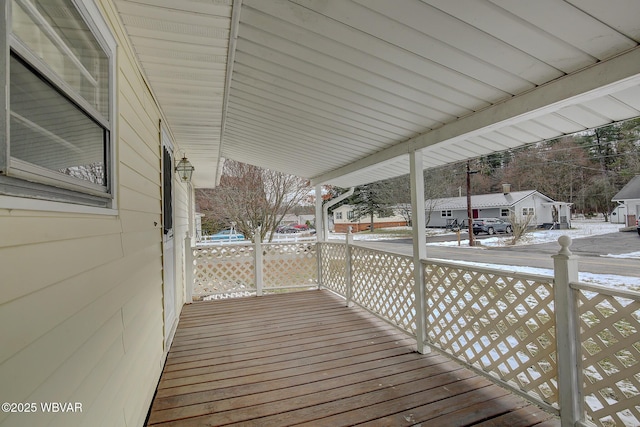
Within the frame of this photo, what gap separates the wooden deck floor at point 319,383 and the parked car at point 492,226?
19.7m

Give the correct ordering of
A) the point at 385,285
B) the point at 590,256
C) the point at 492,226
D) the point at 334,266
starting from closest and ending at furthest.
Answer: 1. the point at 385,285
2. the point at 334,266
3. the point at 590,256
4. the point at 492,226

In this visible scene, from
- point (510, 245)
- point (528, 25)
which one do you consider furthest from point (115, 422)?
point (510, 245)

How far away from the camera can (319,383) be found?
103 inches

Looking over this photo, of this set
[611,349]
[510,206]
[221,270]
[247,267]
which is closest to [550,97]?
[611,349]

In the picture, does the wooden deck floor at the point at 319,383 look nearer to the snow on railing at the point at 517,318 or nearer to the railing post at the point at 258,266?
the snow on railing at the point at 517,318

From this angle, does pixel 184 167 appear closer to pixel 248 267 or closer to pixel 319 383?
pixel 248 267

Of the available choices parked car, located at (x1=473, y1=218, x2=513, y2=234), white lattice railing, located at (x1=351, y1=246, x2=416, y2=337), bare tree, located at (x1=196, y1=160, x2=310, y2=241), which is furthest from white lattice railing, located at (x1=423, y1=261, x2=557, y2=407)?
parked car, located at (x1=473, y1=218, x2=513, y2=234)

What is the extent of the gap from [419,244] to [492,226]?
20.3 m

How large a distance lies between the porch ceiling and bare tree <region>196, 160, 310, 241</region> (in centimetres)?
705

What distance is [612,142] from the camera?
7.95m

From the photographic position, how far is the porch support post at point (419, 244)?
319 cm

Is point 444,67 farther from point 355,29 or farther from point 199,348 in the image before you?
point 199,348

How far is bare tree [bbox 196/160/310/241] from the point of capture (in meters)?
10.5

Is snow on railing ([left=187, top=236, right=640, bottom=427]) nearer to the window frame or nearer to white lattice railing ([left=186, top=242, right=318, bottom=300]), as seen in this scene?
white lattice railing ([left=186, top=242, right=318, bottom=300])
